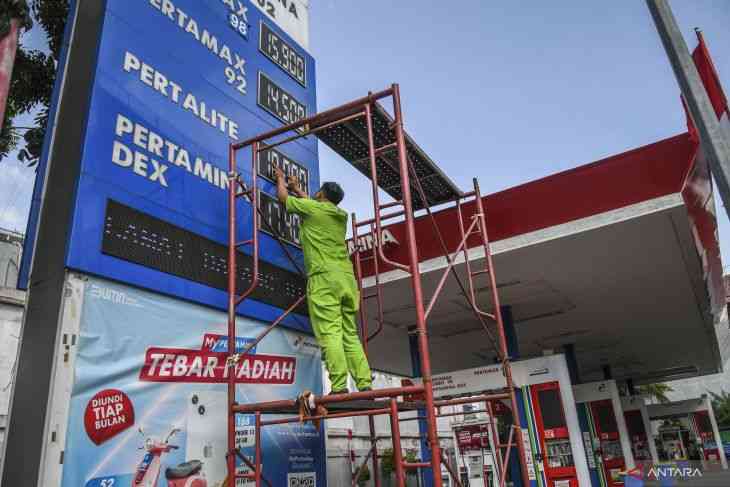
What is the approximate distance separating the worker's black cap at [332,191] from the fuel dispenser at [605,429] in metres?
11.4

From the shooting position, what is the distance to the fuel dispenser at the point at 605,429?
1349 cm

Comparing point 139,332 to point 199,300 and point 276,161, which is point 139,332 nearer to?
point 199,300

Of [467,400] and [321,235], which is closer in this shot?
[321,235]

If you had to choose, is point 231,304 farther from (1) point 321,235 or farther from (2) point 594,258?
(2) point 594,258

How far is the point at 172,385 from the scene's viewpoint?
462cm

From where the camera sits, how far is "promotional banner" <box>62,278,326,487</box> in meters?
3.92

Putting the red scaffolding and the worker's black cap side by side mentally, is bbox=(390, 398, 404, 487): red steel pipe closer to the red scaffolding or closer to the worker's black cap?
the red scaffolding

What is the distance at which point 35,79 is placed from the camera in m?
8.19

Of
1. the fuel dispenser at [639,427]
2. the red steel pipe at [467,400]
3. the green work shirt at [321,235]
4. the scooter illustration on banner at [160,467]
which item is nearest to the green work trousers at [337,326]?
the green work shirt at [321,235]

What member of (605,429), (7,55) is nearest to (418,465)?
(7,55)

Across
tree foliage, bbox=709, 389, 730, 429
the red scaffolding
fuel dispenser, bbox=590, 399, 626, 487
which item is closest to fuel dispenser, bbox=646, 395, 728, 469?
fuel dispenser, bbox=590, 399, 626, 487

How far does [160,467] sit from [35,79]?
6736 millimetres

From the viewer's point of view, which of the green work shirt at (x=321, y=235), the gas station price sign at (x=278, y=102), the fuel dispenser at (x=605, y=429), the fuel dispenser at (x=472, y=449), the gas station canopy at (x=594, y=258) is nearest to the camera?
the green work shirt at (x=321, y=235)

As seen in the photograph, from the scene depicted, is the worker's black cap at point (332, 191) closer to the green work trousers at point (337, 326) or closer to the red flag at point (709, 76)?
the green work trousers at point (337, 326)
